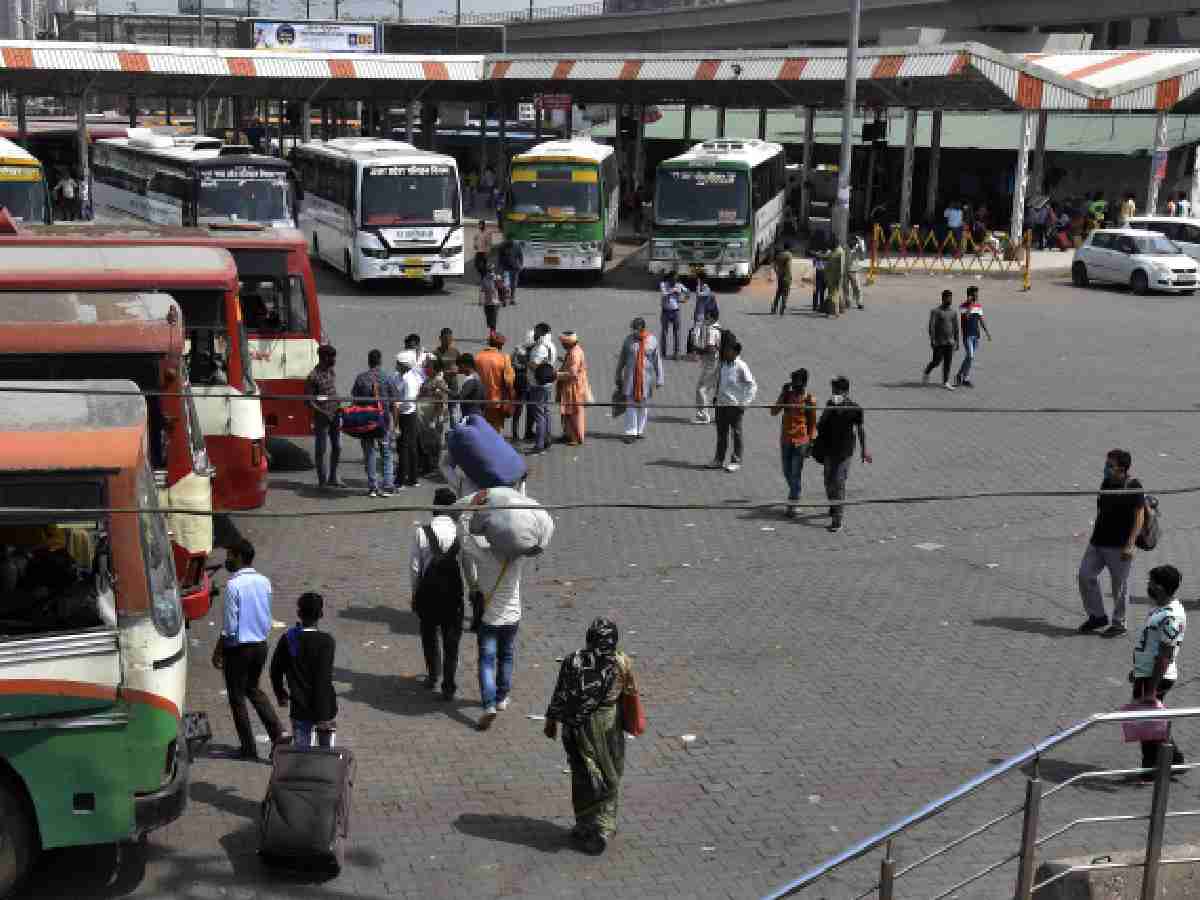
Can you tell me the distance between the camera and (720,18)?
205 feet

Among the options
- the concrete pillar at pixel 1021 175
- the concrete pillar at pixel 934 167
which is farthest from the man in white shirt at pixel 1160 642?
the concrete pillar at pixel 934 167

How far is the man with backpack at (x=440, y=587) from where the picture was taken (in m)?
10.3

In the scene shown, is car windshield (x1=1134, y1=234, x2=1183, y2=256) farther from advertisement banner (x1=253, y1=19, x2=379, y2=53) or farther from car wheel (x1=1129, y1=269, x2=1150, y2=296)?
advertisement banner (x1=253, y1=19, x2=379, y2=53)

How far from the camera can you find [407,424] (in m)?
16.6

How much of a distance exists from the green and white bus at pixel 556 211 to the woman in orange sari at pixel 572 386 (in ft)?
48.3

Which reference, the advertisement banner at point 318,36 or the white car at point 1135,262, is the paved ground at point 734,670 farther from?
the advertisement banner at point 318,36

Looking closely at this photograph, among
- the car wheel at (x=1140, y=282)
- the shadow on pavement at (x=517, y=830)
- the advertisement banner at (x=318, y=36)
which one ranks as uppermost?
the advertisement banner at (x=318, y=36)

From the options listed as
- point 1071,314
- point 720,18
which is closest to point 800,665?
point 1071,314

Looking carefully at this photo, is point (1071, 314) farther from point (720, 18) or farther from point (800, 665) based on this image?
point (720, 18)

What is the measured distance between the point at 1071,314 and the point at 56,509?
87.5ft

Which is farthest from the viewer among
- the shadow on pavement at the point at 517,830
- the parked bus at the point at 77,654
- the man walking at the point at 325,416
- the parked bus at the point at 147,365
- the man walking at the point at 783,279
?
the man walking at the point at 783,279

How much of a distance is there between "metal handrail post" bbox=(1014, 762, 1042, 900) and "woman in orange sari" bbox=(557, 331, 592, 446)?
39.3 ft

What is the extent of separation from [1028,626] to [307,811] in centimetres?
689

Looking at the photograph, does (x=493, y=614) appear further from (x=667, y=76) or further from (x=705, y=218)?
(x=667, y=76)
